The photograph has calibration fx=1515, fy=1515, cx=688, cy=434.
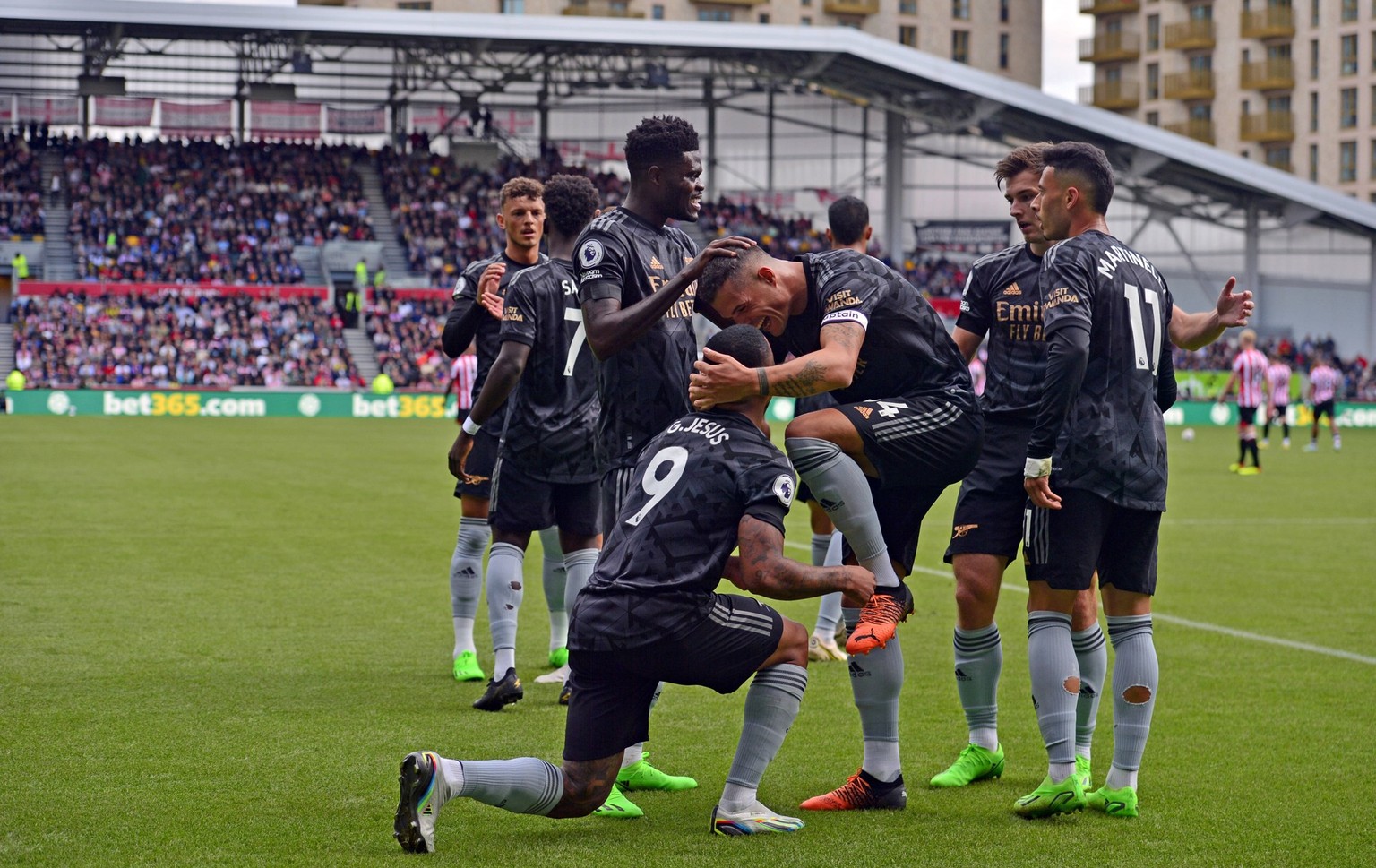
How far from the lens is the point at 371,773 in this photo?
6.03 metres

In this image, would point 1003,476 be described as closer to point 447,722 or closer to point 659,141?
point 659,141

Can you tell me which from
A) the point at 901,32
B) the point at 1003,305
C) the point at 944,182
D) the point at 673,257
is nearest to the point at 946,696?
the point at 1003,305

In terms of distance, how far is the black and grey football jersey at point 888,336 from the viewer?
5.51 metres

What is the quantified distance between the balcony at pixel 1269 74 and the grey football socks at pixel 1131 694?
276 feet

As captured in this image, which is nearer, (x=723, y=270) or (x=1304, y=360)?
(x=723, y=270)

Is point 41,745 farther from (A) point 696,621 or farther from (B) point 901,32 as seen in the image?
(B) point 901,32

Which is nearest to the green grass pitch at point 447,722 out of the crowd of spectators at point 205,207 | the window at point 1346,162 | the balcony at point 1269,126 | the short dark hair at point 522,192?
the short dark hair at point 522,192

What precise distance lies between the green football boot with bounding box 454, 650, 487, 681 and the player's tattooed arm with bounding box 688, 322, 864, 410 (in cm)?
353

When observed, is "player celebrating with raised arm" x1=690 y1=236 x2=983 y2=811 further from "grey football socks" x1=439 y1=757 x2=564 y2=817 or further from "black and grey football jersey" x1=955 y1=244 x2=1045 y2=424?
"grey football socks" x1=439 y1=757 x2=564 y2=817

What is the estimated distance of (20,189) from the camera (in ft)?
160

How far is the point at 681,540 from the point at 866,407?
0.96 m

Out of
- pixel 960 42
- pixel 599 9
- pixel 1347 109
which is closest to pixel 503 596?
pixel 599 9

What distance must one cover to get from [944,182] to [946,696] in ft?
190

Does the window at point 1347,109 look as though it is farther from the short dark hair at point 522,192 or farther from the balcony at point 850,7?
the short dark hair at point 522,192
